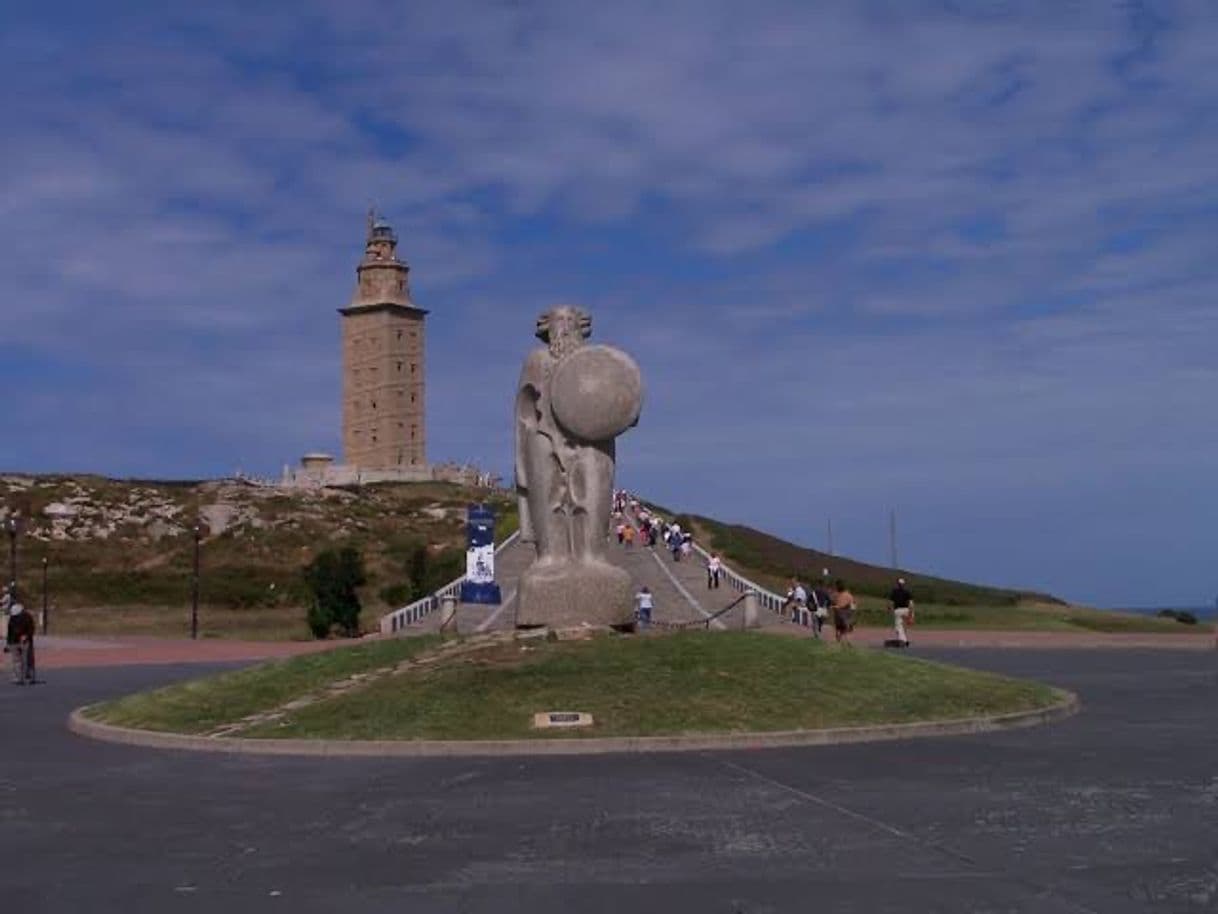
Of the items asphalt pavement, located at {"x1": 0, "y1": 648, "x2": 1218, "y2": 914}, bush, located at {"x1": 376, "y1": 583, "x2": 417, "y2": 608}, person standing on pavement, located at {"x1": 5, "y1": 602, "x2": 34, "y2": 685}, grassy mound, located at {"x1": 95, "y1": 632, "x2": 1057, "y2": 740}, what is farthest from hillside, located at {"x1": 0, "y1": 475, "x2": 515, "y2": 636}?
asphalt pavement, located at {"x1": 0, "y1": 648, "x2": 1218, "y2": 914}

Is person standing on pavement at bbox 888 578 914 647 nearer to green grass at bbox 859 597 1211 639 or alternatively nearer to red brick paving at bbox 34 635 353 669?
green grass at bbox 859 597 1211 639

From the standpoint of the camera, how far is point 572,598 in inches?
820

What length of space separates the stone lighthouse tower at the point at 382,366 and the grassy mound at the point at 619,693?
98797 mm

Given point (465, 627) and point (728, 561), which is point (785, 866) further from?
point (728, 561)

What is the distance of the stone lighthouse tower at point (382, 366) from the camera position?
118m

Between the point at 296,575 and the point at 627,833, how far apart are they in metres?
55.3

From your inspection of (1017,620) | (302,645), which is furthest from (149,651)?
(1017,620)

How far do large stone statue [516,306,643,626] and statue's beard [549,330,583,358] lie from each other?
14 millimetres

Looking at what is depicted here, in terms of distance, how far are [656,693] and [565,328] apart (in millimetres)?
6834

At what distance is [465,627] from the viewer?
110 feet

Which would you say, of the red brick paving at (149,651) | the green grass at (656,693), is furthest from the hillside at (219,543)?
the green grass at (656,693)

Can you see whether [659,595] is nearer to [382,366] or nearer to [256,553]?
[256,553]

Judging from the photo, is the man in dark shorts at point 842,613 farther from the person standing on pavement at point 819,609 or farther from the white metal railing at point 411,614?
the white metal railing at point 411,614

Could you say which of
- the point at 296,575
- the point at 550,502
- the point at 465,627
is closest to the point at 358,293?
the point at 296,575
